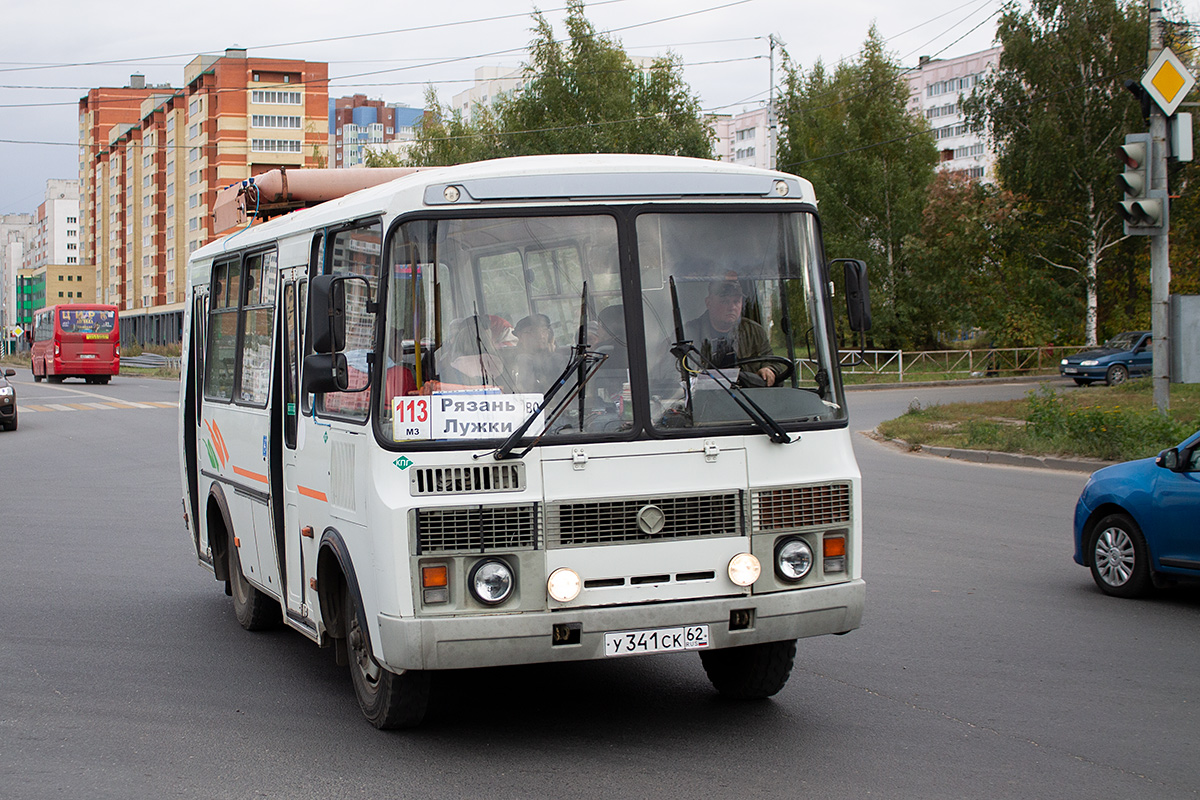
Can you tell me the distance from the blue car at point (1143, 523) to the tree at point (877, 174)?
45.1 metres

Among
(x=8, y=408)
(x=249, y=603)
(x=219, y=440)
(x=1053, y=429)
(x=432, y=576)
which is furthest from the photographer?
(x=8, y=408)

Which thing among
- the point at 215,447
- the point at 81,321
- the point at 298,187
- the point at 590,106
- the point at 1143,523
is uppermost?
the point at 590,106

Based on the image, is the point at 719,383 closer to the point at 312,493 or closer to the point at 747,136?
the point at 312,493

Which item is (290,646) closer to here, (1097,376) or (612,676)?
(612,676)

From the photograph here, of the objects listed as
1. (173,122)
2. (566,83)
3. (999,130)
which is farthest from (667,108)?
(173,122)

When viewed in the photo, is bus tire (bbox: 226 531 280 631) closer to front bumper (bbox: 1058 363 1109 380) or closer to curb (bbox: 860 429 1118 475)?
curb (bbox: 860 429 1118 475)

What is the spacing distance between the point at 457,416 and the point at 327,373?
0.62 meters

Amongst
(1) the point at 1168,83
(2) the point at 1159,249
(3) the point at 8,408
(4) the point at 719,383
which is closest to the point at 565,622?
(4) the point at 719,383

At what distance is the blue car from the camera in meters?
8.33

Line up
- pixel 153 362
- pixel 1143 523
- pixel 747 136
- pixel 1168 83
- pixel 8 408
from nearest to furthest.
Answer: pixel 1143 523 < pixel 1168 83 < pixel 8 408 < pixel 153 362 < pixel 747 136

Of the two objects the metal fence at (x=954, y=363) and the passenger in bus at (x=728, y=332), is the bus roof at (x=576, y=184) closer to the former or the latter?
the passenger in bus at (x=728, y=332)

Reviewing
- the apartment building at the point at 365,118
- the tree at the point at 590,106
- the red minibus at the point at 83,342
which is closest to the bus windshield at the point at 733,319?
the tree at the point at 590,106

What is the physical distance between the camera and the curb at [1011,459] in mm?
17236

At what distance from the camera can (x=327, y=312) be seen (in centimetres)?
529
